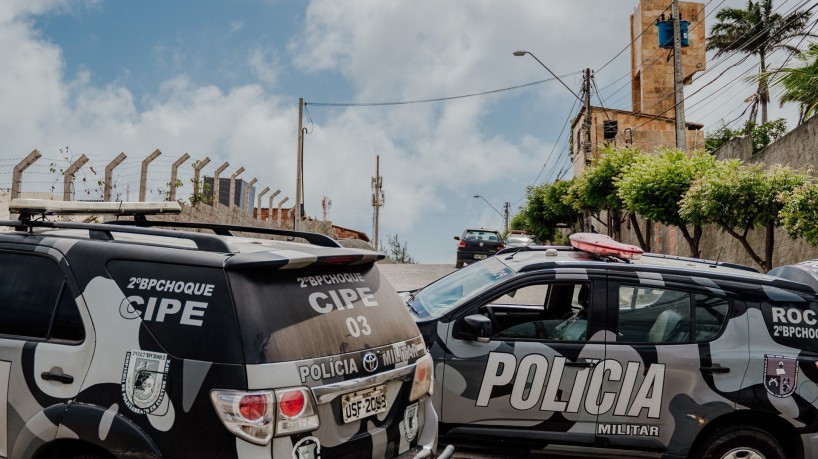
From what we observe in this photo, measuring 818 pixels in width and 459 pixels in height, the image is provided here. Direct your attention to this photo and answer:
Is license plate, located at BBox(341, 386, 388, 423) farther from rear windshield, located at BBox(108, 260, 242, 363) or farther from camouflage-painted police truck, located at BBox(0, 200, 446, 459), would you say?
rear windshield, located at BBox(108, 260, 242, 363)

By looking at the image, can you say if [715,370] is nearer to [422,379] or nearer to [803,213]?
[422,379]

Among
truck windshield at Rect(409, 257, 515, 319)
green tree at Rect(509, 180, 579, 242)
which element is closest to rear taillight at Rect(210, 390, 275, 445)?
truck windshield at Rect(409, 257, 515, 319)

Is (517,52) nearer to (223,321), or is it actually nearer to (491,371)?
(491,371)

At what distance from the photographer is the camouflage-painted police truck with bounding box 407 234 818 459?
464 centimetres

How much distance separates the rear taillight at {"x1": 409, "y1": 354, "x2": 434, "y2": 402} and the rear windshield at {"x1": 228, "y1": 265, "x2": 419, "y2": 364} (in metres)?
0.16

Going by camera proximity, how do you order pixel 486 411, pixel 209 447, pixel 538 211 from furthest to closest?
1. pixel 538 211
2. pixel 486 411
3. pixel 209 447

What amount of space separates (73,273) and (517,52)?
Result: 2587cm

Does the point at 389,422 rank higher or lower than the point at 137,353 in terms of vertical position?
lower

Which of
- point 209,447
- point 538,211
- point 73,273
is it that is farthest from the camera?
point 538,211

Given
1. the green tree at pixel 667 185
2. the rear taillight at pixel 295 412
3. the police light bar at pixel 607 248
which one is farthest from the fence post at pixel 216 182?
the rear taillight at pixel 295 412

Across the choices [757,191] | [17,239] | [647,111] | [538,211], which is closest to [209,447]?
[17,239]

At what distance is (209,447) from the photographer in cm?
273

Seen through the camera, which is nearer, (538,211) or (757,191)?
(757,191)

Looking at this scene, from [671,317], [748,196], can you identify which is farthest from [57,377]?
[748,196]
